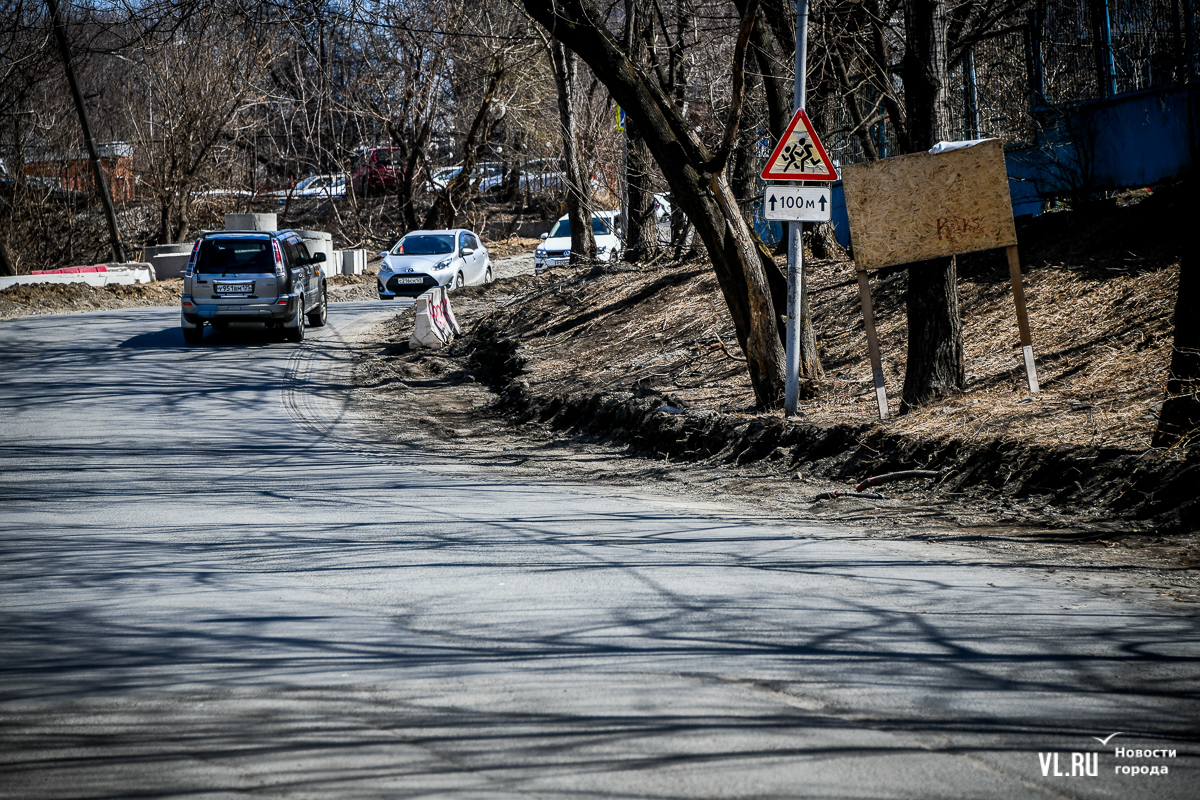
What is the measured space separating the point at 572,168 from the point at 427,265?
6.58 metres

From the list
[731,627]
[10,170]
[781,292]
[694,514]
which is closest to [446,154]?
[10,170]

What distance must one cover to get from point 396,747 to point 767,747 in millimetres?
1293

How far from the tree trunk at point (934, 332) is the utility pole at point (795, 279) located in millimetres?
1088

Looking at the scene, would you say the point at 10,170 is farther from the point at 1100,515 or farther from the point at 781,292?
the point at 1100,515

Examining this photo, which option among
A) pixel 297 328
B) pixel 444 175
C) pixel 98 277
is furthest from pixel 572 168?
pixel 444 175

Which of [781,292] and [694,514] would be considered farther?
[781,292]

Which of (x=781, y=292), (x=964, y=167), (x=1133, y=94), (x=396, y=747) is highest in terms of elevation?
(x=1133, y=94)

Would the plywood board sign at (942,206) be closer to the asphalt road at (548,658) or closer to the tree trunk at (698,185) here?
the tree trunk at (698,185)

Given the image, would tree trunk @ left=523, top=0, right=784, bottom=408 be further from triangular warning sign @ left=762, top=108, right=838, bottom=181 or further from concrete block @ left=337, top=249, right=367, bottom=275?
concrete block @ left=337, top=249, right=367, bottom=275

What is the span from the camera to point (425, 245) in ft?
94.1

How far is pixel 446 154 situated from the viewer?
45719 mm

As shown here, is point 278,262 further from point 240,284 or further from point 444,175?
point 444,175

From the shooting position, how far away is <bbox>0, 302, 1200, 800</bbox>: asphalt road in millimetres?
3516

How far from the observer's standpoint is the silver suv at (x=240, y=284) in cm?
1959
